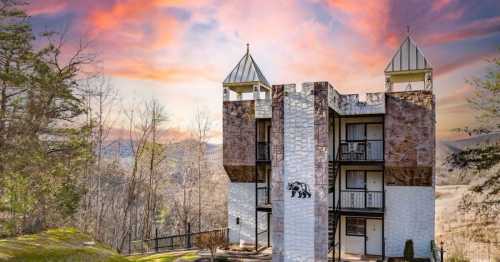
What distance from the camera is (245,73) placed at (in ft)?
77.5

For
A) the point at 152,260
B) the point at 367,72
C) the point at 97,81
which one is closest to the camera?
the point at 152,260

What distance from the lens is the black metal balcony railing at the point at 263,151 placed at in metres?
22.0

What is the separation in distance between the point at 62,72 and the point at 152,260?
37.6ft

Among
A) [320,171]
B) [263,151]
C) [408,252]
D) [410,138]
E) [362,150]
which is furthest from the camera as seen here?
[263,151]

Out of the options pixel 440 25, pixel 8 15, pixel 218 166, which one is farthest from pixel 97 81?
pixel 440 25

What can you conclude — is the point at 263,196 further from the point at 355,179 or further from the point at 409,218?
the point at 409,218

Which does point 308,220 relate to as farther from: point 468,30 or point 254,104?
point 468,30

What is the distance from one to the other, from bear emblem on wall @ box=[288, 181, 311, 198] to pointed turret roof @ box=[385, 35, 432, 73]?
7616 mm

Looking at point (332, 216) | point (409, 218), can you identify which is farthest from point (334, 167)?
point (409, 218)

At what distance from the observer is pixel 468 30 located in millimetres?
28062

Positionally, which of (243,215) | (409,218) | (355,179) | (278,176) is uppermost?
(278,176)

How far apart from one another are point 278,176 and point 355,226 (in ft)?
18.9

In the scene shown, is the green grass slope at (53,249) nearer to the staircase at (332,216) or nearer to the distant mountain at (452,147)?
the staircase at (332,216)

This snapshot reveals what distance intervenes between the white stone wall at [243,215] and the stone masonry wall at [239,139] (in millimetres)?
583
